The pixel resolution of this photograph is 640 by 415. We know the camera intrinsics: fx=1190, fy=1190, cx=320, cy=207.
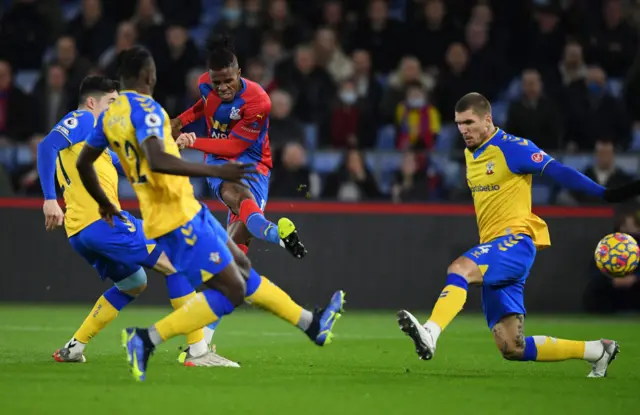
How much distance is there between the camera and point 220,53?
937 cm

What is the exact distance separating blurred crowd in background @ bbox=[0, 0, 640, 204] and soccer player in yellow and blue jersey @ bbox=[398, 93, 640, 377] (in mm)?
6471

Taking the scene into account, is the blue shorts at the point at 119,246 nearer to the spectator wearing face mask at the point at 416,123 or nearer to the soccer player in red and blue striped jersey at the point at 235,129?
the soccer player in red and blue striped jersey at the point at 235,129

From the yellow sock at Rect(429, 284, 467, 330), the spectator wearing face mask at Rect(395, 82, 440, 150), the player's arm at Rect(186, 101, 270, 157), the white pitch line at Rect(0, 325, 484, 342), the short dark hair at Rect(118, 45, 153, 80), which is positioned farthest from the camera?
the spectator wearing face mask at Rect(395, 82, 440, 150)

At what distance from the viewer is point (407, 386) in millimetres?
7711

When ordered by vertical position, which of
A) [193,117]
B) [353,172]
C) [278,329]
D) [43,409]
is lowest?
[278,329]

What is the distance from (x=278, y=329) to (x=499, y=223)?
4884 mm

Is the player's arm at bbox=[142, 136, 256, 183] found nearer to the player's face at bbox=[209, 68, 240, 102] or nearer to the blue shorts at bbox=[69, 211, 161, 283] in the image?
the blue shorts at bbox=[69, 211, 161, 283]

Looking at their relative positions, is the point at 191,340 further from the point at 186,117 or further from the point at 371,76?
Answer: the point at 371,76

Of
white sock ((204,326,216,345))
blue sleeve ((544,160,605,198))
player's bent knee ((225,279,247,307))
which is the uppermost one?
blue sleeve ((544,160,605,198))

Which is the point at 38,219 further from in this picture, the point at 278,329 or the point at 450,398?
the point at 450,398

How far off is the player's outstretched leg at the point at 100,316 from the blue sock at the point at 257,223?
0.95m

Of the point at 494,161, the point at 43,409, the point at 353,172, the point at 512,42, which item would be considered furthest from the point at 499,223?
the point at 512,42

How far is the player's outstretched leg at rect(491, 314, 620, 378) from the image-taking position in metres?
8.40

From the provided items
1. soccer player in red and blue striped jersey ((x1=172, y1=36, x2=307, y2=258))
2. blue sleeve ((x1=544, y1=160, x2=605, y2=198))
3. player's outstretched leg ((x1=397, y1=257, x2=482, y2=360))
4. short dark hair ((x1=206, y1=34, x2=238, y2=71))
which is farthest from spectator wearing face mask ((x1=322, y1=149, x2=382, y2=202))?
blue sleeve ((x1=544, y1=160, x2=605, y2=198))
